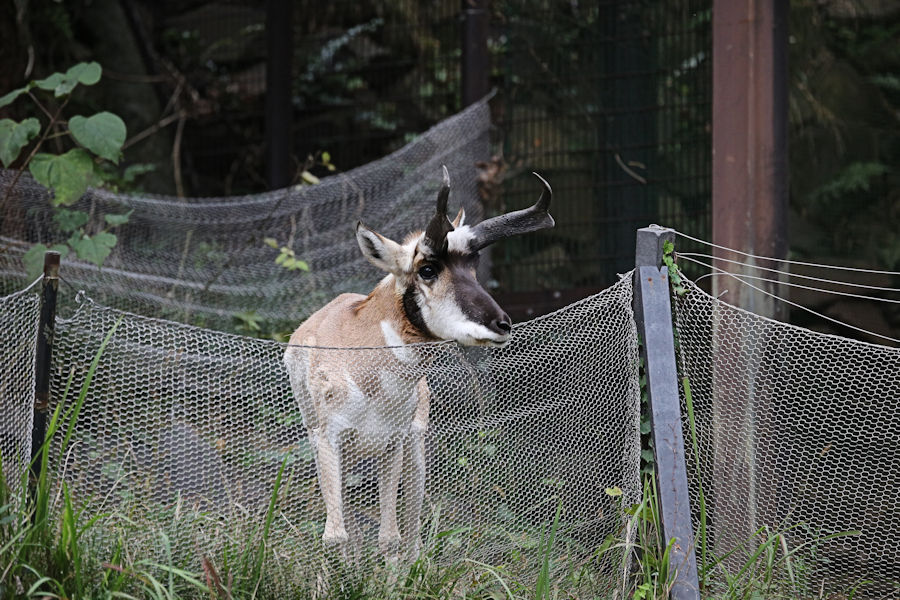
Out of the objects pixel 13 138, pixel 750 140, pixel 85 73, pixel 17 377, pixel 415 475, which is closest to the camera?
pixel 17 377

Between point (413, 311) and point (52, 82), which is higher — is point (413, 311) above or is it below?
below

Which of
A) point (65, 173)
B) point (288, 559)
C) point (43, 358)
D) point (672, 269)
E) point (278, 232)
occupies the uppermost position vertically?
point (65, 173)

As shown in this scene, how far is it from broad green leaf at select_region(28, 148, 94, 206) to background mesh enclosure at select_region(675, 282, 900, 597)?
3482 millimetres

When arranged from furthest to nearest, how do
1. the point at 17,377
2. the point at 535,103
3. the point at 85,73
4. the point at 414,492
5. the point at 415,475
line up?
the point at 535,103 → the point at 85,73 → the point at 415,475 → the point at 414,492 → the point at 17,377

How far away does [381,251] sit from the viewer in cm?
477

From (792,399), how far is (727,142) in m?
1.68

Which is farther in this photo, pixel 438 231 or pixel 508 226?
pixel 508 226

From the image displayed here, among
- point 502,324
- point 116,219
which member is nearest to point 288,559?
point 502,324

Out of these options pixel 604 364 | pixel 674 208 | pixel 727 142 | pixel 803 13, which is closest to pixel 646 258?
pixel 604 364

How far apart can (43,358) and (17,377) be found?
0.14 m

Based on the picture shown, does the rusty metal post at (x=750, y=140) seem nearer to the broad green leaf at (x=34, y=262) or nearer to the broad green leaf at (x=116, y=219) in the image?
the broad green leaf at (x=116, y=219)

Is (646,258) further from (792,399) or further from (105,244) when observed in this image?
(105,244)

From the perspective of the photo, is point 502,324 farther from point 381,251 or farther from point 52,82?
point 52,82

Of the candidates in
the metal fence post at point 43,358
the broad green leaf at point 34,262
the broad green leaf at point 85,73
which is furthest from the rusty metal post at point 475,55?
the metal fence post at point 43,358
